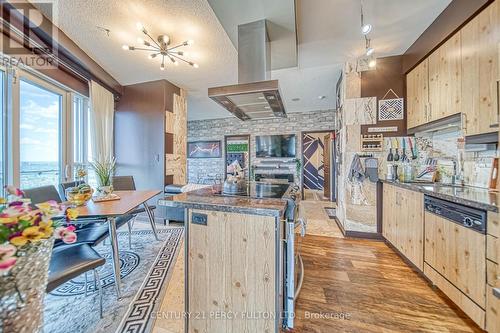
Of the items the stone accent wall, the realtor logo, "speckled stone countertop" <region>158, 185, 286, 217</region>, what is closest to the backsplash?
"speckled stone countertop" <region>158, 185, 286, 217</region>

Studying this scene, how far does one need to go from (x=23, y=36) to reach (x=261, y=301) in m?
3.43

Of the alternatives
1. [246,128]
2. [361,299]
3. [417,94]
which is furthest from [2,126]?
[246,128]

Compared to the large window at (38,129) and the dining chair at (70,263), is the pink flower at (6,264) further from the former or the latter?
the large window at (38,129)

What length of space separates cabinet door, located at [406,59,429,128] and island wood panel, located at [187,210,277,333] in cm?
269

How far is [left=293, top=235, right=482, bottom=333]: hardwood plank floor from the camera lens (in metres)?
1.39

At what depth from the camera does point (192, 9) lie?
6.53 feet

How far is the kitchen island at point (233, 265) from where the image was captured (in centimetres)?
111

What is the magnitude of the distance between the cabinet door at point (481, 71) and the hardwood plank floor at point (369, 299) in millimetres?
1494

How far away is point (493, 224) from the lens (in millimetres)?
1211

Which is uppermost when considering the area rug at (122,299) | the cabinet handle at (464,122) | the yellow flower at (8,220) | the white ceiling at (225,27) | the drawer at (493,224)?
the white ceiling at (225,27)

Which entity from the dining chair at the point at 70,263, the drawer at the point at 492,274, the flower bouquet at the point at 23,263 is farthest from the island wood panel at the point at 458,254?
the dining chair at the point at 70,263

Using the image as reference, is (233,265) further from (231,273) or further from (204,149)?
(204,149)

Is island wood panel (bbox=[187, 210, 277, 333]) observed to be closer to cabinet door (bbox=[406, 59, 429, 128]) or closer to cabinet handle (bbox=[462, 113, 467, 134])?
cabinet handle (bbox=[462, 113, 467, 134])

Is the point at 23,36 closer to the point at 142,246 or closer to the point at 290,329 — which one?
the point at 142,246
